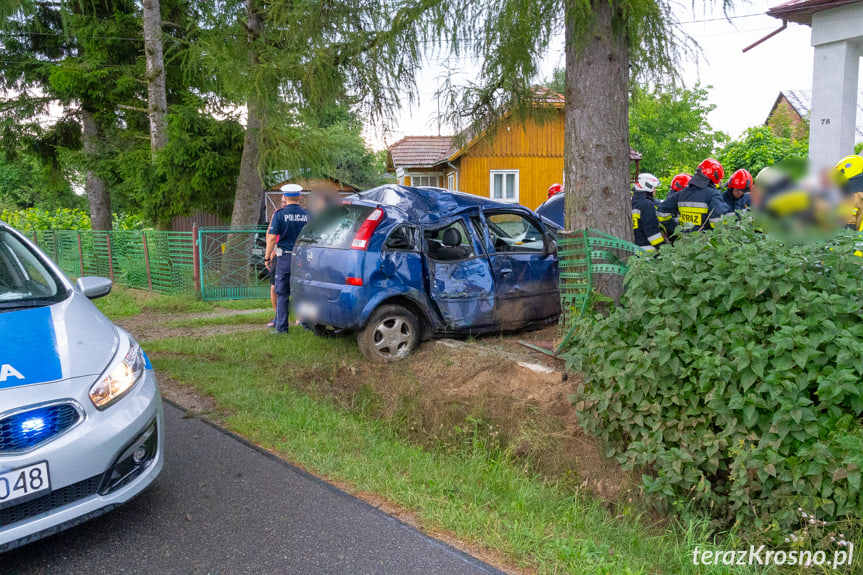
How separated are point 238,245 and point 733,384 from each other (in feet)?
35.5

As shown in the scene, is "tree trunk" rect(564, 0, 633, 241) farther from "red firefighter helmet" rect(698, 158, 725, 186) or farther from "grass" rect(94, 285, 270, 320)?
A: "grass" rect(94, 285, 270, 320)

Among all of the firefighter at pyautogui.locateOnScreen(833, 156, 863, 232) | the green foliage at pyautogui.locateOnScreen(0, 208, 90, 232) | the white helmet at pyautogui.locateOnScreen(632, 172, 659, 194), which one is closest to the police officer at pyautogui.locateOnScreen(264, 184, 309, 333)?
the white helmet at pyautogui.locateOnScreen(632, 172, 659, 194)

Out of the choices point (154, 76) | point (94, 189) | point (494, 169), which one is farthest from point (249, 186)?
point (494, 169)

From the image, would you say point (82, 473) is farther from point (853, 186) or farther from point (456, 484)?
point (853, 186)

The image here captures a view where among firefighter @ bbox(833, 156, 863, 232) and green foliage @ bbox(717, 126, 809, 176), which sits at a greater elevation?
green foliage @ bbox(717, 126, 809, 176)

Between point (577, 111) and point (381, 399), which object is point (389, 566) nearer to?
point (381, 399)

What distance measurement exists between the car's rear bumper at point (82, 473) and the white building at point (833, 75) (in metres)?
9.59

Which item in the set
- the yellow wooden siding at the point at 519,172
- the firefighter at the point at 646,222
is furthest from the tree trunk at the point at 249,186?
the yellow wooden siding at the point at 519,172

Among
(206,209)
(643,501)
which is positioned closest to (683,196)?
(643,501)

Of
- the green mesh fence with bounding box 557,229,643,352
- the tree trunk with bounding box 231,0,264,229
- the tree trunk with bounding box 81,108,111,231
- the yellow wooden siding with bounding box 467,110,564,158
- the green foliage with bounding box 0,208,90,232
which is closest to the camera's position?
the green mesh fence with bounding box 557,229,643,352

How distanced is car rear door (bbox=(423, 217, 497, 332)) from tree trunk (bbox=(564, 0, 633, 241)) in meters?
1.35

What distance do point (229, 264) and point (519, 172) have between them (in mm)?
17351

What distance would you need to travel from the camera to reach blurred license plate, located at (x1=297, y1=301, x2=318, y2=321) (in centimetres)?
642

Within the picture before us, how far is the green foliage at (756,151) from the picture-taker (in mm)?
18219
